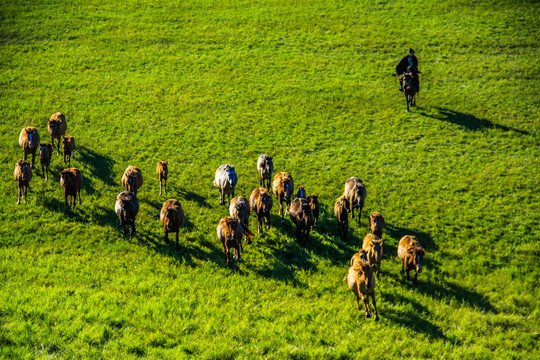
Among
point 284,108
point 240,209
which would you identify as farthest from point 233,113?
point 240,209

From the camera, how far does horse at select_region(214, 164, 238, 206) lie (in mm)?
18016

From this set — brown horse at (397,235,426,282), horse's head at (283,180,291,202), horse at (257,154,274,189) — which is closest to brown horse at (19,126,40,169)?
horse at (257,154,274,189)

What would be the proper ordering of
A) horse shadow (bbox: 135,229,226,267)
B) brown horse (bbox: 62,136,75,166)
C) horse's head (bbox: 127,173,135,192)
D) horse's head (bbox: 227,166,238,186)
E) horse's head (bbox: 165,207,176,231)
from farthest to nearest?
brown horse (bbox: 62,136,75,166) < horse's head (bbox: 127,173,135,192) < horse's head (bbox: 227,166,238,186) < horse's head (bbox: 165,207,176,231) < horse shadow (bbox: 135,229,226,267)

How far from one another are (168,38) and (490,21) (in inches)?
1170

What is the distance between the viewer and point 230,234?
14172 millimetres

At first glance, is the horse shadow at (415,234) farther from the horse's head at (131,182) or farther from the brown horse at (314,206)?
the horse's head at (131,182)

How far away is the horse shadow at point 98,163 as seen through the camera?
20484mm

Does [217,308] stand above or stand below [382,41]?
below

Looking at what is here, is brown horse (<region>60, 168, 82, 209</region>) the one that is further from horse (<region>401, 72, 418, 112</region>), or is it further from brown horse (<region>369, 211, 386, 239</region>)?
horse (<region>401, 72, 418, 112</region>)

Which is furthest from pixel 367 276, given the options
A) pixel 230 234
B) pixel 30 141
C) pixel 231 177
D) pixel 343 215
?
pixel 30 141

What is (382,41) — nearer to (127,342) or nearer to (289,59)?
(289,59)

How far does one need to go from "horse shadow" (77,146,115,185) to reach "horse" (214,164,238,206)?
5.38 metres

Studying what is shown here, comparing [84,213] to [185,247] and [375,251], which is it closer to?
[185,247]

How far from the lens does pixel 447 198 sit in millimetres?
18875
